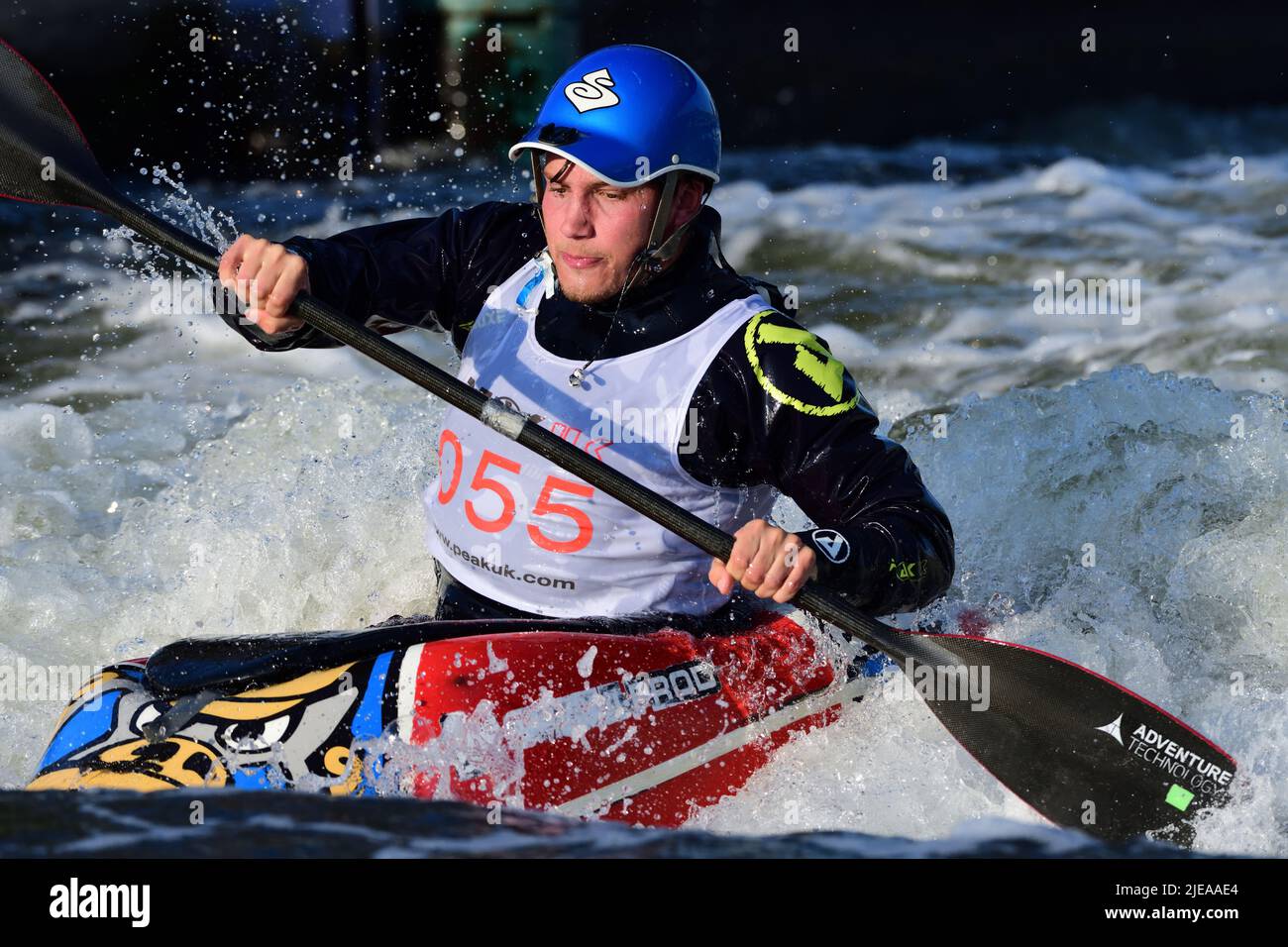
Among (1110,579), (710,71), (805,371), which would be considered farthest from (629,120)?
(710,71)

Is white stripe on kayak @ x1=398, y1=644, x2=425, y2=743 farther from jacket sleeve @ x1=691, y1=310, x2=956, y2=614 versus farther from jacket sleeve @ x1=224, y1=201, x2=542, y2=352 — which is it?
jacket sleeve @ x1=224, y1=201, x2=542, y2=352

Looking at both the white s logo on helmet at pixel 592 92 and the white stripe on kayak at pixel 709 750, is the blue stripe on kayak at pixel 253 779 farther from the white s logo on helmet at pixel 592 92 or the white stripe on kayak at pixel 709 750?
the white s logo on helmet at pixel 592 92

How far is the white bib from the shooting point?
3041mm

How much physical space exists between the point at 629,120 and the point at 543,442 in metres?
0.70

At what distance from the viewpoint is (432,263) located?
3404 millimetres

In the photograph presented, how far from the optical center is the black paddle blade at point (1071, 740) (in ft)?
10.2

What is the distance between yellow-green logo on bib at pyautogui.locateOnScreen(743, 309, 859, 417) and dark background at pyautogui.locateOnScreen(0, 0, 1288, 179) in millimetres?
8382

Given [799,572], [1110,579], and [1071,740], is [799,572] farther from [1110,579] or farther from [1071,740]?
[1110,579]

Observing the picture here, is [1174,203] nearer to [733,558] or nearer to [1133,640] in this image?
[1133,640]

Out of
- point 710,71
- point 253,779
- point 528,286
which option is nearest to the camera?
point 253,779

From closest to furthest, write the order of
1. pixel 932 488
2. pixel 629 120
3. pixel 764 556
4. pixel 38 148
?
pixel 764 556 < pixel 629 120 < pixel 38 148 < pixel 932 488

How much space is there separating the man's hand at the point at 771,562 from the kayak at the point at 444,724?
1.02ft

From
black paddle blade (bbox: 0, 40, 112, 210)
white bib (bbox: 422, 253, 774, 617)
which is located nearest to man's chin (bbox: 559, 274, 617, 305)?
white bib (bbox: 422, 253, 774, 617)

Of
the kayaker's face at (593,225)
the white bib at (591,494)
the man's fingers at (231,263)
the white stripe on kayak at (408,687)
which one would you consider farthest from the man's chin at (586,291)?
the white stripe on kayak at (408,687)
